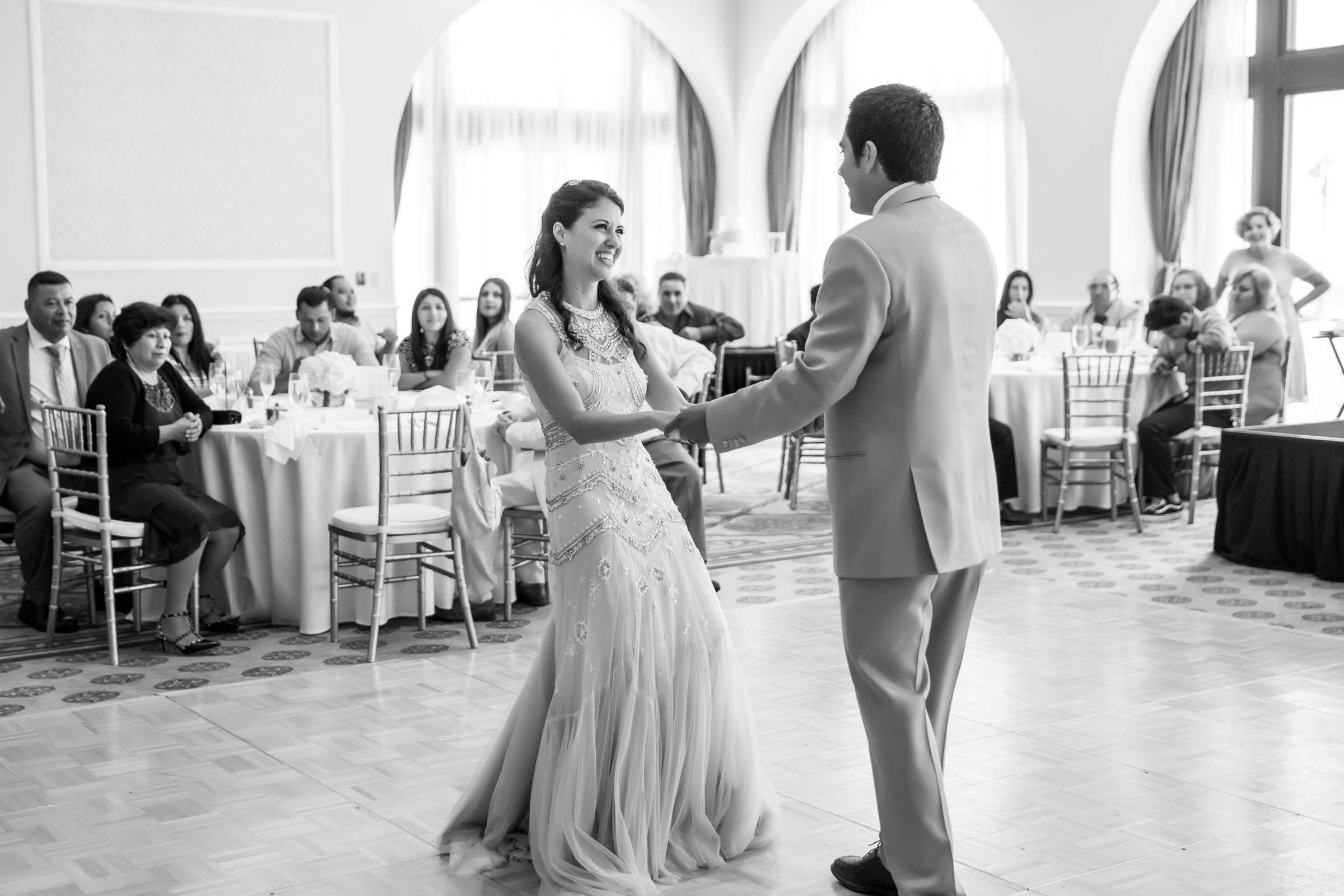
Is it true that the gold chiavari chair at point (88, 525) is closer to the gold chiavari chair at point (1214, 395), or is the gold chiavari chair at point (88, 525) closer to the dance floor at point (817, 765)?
the dance floor at point (817, 765)

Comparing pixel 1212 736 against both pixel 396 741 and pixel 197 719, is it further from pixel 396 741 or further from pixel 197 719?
pixel 197 719

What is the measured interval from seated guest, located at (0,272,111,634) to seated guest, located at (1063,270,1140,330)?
6003 mm

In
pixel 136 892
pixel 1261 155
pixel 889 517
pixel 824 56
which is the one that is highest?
pixel 824 56

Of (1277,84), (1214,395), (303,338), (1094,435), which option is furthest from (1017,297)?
(303,338)

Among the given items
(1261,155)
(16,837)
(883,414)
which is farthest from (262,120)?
(883,414)

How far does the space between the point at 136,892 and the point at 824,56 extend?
477 inches

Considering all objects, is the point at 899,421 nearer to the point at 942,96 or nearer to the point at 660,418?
the point at 660,418

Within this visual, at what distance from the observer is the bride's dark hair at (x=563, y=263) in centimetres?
333

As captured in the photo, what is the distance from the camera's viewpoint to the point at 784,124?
14.5 meters

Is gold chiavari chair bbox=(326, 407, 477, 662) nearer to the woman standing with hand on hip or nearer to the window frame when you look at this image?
the woman standing with hand on hip

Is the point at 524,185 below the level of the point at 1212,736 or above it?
above

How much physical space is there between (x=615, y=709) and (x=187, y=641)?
110 inches

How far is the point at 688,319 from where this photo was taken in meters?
10.7

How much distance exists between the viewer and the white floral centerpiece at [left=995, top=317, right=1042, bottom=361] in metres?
8.66
